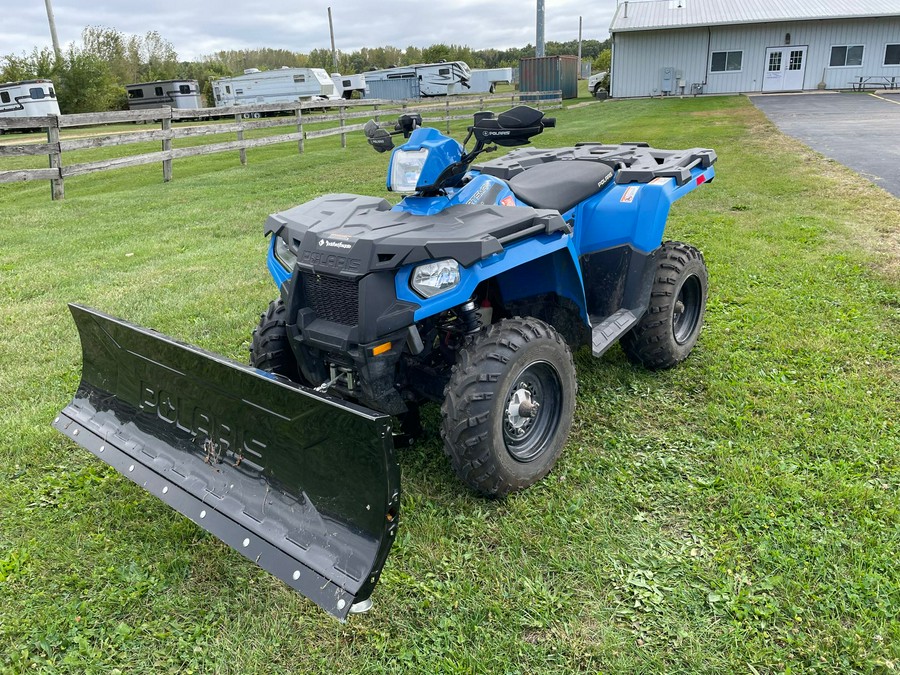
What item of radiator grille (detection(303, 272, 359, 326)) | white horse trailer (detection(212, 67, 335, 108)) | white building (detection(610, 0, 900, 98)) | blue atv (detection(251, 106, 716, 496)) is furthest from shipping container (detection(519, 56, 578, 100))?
radiator grille (detection(303, 272, 359, 326))

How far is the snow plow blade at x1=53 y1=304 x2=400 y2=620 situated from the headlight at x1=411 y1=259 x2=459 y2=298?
0.60 meters

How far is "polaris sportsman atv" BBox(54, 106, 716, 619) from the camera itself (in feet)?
7.61

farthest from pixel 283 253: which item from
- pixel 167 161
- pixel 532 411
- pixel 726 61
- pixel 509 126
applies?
pixel 726 61

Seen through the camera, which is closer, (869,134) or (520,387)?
(520,387)

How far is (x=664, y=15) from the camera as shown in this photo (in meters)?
33.2

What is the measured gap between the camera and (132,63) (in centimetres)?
5153

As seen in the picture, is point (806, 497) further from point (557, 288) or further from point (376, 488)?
point (376, 488)

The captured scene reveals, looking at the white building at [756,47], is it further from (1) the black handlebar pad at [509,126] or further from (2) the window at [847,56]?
(1) the black handlebar pad at [509,126]

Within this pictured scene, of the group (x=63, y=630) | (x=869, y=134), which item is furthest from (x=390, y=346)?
(x=869, y=134)

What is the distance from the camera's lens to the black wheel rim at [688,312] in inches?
169

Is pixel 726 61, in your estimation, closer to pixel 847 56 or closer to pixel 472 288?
pixel 847 56

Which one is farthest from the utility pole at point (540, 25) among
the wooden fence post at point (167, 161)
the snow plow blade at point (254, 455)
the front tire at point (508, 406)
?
the snow plow blade at point (254, 455)

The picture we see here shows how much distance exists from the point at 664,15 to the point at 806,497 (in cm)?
3543

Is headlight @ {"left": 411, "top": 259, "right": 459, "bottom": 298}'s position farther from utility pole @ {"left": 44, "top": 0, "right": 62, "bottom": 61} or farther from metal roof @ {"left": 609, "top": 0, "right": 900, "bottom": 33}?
utility pole @ {"left": 44, "top": 0, "right": 62, "bottom": 61}
